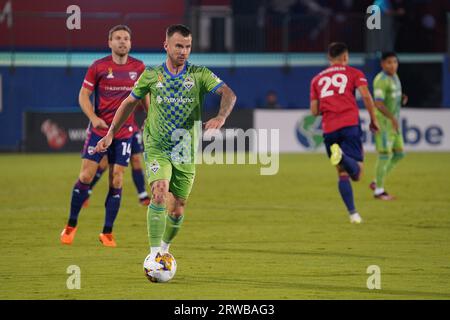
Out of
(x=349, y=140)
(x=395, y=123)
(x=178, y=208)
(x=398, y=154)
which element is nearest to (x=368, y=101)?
(x=349, y=140)

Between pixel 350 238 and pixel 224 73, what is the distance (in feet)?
58.3

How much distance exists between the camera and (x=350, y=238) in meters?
12.6

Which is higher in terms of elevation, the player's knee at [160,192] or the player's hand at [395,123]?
the player's hand at [395,123]

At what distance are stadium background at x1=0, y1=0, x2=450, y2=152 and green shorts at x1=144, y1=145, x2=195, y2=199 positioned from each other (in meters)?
19.5

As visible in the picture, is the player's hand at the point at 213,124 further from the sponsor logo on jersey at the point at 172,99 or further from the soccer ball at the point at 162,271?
the soccer ball at the point at 162,271

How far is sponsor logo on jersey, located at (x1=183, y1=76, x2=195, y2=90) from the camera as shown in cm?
961

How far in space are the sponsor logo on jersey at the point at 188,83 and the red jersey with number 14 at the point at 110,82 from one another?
2.77 m

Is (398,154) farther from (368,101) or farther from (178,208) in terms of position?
(178,208)

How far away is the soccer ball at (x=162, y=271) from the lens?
9.30m

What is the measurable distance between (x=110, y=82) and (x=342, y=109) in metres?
3.50

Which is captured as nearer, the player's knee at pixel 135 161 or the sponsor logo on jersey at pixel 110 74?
the sponsor logo on jersey at pixel 110 74

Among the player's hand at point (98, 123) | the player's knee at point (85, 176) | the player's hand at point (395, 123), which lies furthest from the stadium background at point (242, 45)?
the player's hand at point (98, 123)

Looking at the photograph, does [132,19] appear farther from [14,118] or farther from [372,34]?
[372,34]
